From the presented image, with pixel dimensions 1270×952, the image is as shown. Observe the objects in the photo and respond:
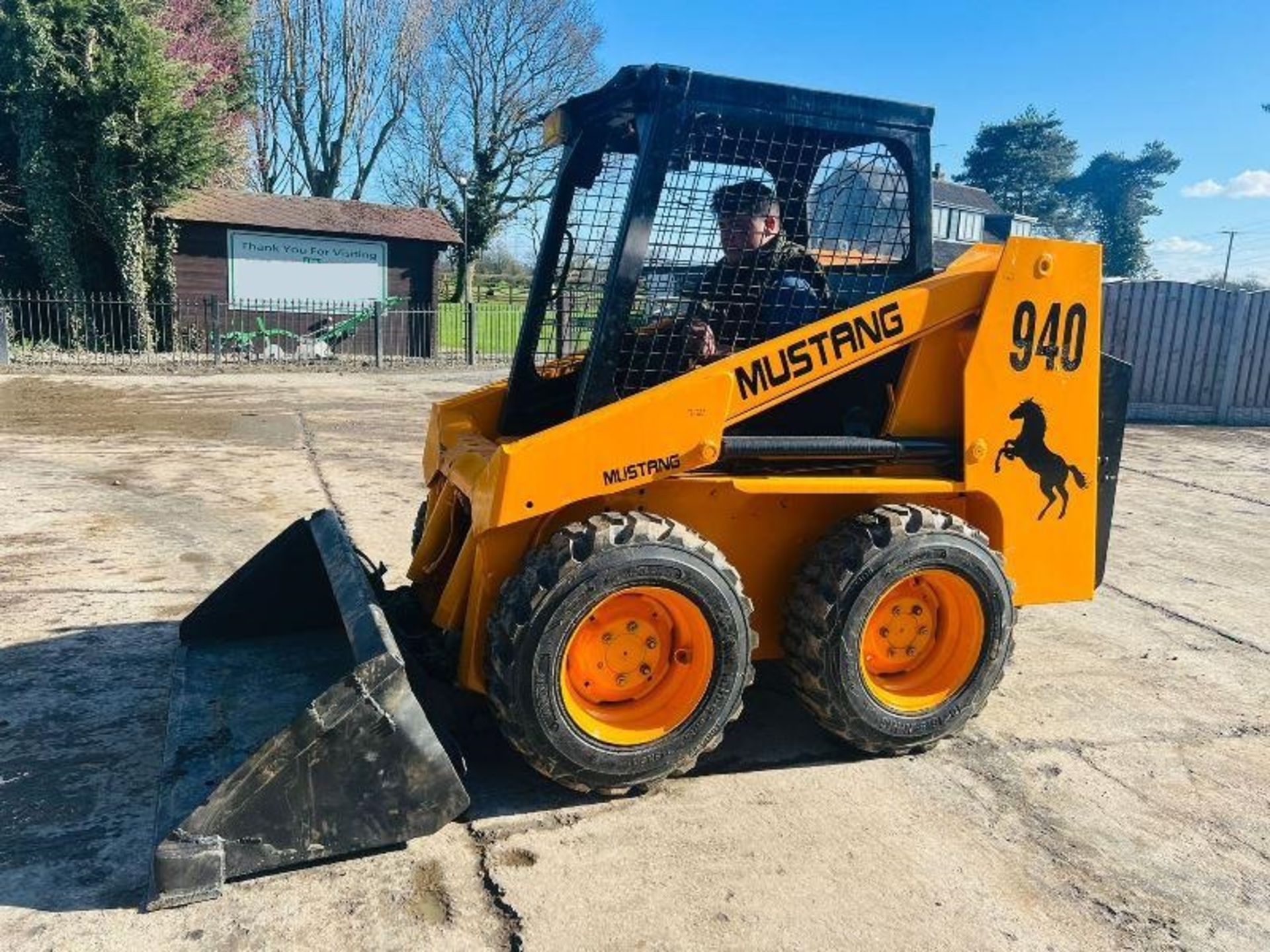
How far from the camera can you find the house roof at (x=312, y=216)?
21688mm

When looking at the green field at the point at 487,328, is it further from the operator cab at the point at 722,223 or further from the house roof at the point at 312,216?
the operator cab at the point at 722,223

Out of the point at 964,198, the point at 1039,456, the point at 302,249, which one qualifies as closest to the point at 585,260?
the point at 1039,456

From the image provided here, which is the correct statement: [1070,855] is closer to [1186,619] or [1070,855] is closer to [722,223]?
[722,223]

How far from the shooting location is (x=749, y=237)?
11.9 ft

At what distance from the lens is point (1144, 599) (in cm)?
604

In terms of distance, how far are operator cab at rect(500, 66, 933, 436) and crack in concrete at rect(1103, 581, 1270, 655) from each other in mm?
2872

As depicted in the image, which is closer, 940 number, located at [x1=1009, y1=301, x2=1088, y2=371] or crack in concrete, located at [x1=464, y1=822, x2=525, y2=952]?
crack in concrete, located at [x1=464, y1=822, x2=525, y2=952]

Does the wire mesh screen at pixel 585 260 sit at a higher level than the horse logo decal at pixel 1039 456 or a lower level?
higher

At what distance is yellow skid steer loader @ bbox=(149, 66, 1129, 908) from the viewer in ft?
10.4

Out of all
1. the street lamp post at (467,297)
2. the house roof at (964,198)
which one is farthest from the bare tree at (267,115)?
the house roof at (964,198)

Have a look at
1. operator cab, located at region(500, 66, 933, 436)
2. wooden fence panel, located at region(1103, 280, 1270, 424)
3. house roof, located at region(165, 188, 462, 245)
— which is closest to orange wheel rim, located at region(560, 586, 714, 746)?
operator cab, located at region(500, 66, 933, 436)

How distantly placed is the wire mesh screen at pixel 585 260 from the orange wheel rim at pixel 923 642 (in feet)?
5.13

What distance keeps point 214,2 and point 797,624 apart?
26.3 metres

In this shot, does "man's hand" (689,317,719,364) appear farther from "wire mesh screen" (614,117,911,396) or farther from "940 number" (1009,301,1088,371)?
"940 number" (1009,301,1088,371)
